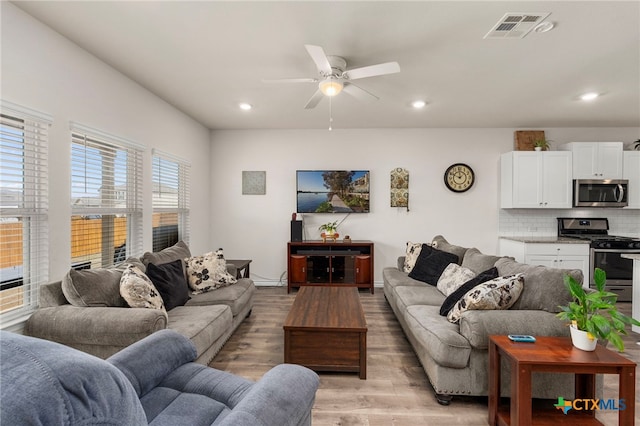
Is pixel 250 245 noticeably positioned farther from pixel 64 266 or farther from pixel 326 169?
pixel 64 266

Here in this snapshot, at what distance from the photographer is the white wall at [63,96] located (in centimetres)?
200

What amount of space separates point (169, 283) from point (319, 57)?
2.28 metres

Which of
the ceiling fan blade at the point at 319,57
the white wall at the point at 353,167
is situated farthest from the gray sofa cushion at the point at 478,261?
the ceiling fan blade at the point at 319,57

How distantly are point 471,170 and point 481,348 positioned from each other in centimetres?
372

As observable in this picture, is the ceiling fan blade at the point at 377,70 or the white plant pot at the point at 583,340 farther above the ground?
the ceiling fan blade at the point at 377,70

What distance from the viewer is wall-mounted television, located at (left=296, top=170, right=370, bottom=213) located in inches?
201

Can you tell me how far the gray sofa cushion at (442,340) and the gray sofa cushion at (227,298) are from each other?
1.70m

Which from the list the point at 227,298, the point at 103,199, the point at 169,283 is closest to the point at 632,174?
the point at 227,298

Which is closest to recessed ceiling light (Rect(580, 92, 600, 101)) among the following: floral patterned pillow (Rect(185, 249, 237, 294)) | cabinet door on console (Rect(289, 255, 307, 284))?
cabinet door on console (Rect(289, 255, 307, 284))

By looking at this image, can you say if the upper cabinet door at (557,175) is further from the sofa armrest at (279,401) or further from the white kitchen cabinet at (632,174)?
the sofa armrest at (279,401)

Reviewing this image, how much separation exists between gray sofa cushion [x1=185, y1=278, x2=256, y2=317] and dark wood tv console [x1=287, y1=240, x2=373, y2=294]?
146cm

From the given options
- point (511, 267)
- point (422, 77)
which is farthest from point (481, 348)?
point (422, 77)

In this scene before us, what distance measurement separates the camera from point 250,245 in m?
5.27

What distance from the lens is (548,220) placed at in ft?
16.3
